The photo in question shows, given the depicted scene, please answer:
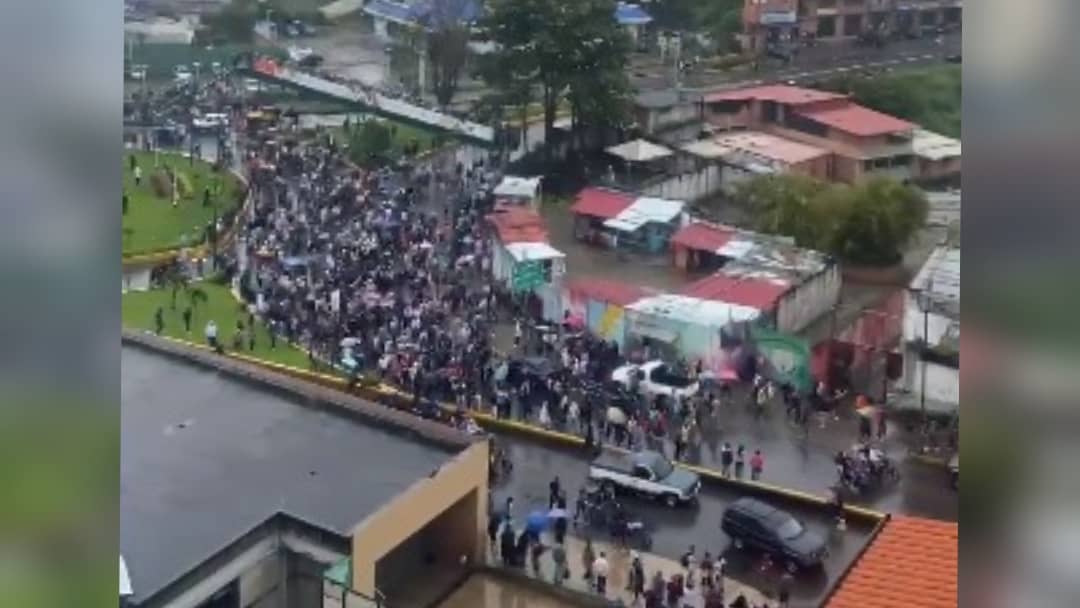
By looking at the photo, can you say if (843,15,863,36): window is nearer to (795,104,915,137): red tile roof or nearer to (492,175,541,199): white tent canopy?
(795,104,915,137): red tile roof

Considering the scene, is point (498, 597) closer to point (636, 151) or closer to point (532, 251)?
point (532, 251)

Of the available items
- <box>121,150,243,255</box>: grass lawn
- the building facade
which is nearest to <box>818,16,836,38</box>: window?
the building facade

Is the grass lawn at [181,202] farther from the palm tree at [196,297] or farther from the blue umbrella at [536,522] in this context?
the blue umbrella at [536,522]

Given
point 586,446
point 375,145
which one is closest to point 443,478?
point 586,446

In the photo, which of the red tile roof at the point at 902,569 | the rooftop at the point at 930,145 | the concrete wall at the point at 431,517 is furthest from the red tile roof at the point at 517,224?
the red tile roof at the point at 902,569

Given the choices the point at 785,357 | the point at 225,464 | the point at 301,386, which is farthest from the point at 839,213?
the point at 225,464
